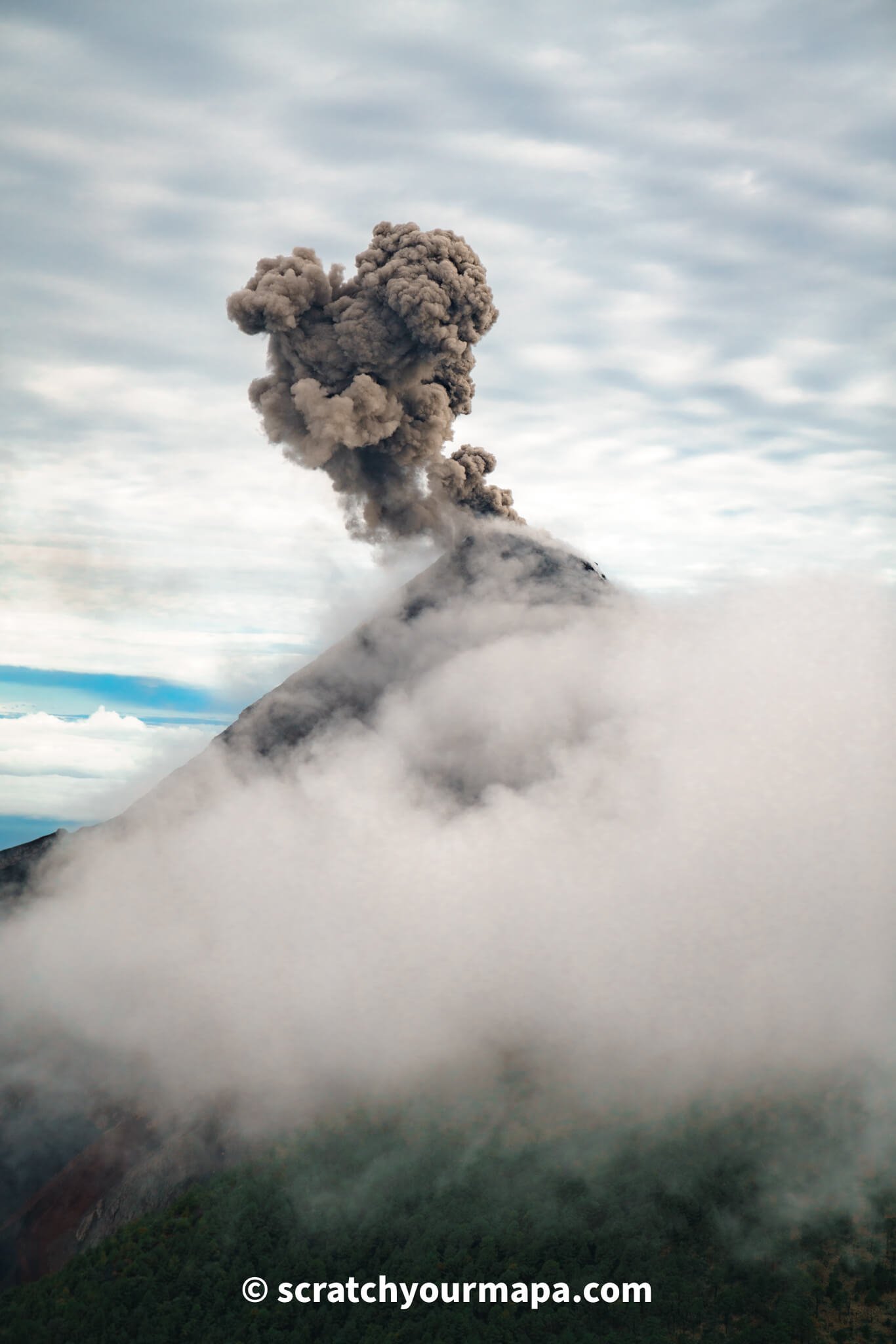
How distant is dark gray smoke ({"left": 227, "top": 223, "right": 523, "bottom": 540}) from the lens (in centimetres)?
5509

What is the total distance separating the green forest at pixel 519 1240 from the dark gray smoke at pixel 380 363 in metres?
36.0

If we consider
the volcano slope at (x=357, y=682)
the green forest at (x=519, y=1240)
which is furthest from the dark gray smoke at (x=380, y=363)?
the green forest at (x=519, y=1240)

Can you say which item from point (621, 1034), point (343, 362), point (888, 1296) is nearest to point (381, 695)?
point (343, 362)

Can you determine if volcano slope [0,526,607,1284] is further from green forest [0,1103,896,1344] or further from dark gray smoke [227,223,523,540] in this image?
green forest [0,1103,896,1344]

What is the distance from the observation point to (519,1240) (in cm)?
3478

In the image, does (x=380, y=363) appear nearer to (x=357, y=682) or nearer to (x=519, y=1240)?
(x=357, y=682)

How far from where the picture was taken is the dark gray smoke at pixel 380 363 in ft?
181

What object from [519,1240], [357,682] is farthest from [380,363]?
[519,1240]

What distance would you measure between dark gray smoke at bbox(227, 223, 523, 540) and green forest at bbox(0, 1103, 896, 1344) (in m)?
36.0

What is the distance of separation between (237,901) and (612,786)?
22.7 meters

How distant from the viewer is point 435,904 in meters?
52.5

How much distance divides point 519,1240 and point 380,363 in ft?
146

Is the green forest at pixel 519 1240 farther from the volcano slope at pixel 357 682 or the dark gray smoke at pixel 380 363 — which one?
the dark gray smoke at pixel 380 363

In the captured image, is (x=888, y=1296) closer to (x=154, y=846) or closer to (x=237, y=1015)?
(x=237, y=1015)
